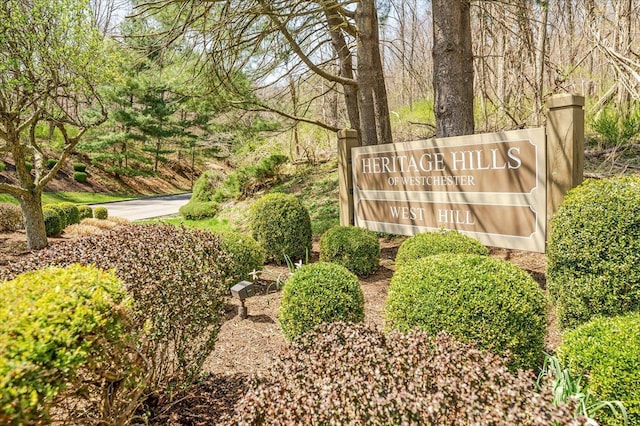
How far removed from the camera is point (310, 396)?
5.14 ft

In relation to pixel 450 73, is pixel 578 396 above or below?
below

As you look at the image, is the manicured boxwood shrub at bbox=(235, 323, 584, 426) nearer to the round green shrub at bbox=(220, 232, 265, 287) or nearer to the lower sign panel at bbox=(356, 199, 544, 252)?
the lower sign panel at bbox=(356, 199, 544, 252)

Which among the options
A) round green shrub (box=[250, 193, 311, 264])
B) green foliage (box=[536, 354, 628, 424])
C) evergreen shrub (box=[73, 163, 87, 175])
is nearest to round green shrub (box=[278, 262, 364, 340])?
green foliage (box=[536, 354, 628, 424])

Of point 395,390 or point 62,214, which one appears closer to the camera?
point 395,390

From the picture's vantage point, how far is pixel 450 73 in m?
4.99

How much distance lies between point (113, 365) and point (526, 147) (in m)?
3.74

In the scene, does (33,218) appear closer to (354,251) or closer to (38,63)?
(38,63)

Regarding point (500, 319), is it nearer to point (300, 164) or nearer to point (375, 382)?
point (375, 382)

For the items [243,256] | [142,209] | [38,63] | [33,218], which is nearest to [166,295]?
[243,256]

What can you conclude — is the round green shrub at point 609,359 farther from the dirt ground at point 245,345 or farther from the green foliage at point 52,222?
the green foliage at point 52,222

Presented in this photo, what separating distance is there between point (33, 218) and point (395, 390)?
8103mm

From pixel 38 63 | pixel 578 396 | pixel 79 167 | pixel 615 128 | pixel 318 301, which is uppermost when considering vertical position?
pixel 38 63

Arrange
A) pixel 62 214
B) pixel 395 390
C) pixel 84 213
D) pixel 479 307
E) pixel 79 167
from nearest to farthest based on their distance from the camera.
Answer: pixel 395 390
pixel 479 307
pixel 62 214
pixel 84 213
pixel 79 167

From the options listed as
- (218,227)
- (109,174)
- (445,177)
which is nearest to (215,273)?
(445,177)
